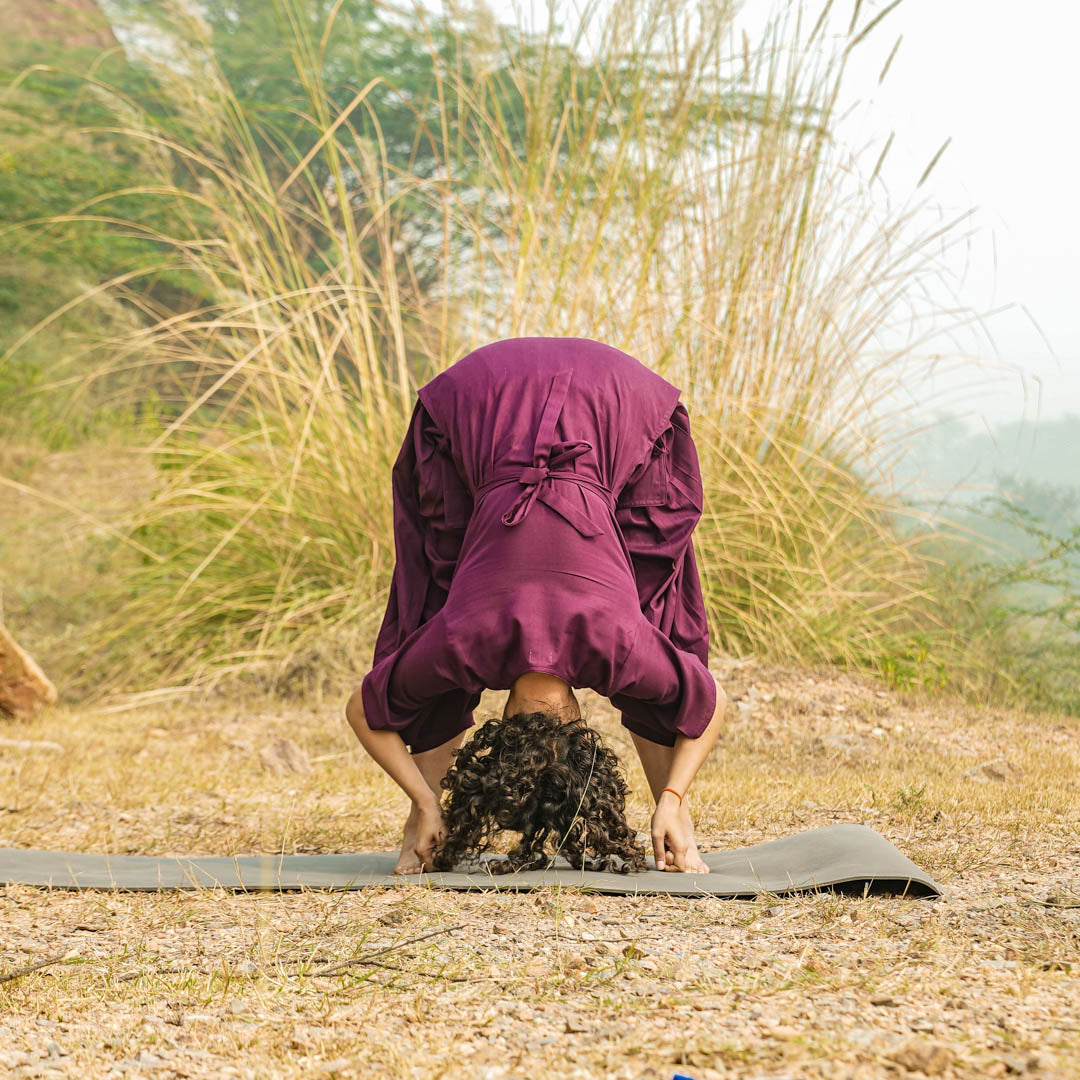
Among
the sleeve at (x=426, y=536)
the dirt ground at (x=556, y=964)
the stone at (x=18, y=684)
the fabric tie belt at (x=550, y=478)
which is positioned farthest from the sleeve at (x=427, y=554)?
the stone at (x=18, y=684)

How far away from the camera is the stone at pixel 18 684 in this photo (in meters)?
4.50

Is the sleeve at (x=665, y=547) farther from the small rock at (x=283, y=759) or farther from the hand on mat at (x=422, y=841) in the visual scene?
the small rock at (x=283, y=759)

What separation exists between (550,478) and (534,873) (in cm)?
70

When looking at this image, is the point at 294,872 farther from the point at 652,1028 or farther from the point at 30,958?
the point at 652,1028

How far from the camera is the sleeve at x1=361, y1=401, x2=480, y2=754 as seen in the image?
7.67 feet

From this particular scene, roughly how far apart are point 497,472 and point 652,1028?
114 cm

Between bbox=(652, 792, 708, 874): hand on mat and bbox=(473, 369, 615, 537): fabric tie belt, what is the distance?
0.52m

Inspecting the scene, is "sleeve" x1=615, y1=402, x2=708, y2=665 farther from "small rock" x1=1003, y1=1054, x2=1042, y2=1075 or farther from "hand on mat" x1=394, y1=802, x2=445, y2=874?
"small rock" x1=1003, y1=1054, x2=1042, y2=1075

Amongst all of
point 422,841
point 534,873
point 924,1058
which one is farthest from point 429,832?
point 924,1058

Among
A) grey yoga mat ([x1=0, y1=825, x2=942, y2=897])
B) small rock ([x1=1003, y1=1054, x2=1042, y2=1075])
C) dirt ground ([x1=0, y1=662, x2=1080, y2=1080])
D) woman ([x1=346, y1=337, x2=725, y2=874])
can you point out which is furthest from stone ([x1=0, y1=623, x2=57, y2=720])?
small rock ([x1=1003, y1=1054, x2=1042, y2=1075])

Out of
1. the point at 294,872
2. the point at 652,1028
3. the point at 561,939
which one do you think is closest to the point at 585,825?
the point at 561,939

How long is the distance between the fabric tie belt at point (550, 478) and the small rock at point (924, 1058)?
44.3 inches

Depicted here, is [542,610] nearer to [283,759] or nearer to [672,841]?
[672,841]

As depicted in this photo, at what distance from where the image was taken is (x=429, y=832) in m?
2.21
